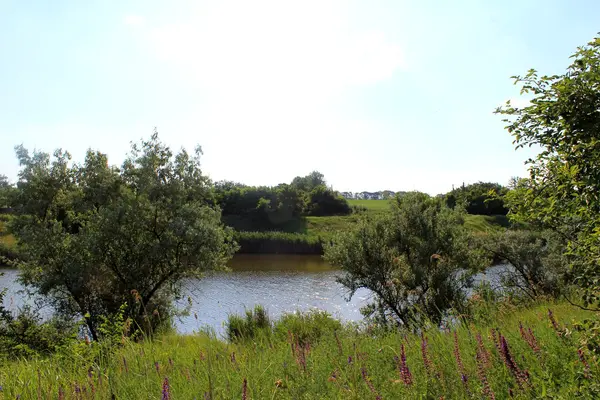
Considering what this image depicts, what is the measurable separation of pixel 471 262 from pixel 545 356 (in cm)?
1422

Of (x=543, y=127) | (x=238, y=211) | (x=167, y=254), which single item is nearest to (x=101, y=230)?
(x=167, y=254)

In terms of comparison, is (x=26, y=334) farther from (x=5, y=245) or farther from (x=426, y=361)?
(x=5, y=245)

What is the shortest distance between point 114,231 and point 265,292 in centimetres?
1512

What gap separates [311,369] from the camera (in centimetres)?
390

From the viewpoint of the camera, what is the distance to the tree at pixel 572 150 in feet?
11.4

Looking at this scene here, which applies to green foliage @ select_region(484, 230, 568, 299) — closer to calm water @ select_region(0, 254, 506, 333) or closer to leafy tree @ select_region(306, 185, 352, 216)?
calm water @ select_region(0, 254, 506, 333)

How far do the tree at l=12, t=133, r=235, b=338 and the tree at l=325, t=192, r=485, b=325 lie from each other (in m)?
5.85

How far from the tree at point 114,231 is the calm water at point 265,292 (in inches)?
80.3

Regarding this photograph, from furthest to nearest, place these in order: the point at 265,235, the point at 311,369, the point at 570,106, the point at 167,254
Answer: the point at 265,235 → the point at 167,254 → the point at 311,369 → the point at 570,106

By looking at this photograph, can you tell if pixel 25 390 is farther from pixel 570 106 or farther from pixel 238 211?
pixel 238 211

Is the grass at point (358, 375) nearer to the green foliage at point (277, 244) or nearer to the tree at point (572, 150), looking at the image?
the tree at point (572, 150)

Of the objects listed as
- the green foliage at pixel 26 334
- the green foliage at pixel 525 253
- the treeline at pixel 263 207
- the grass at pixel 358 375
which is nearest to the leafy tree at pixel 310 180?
the treeline at pixel 263 207

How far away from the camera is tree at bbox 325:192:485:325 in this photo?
53.8 feet

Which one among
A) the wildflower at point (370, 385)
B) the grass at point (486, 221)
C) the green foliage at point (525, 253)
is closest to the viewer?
the wildflower at point (370, 385)
